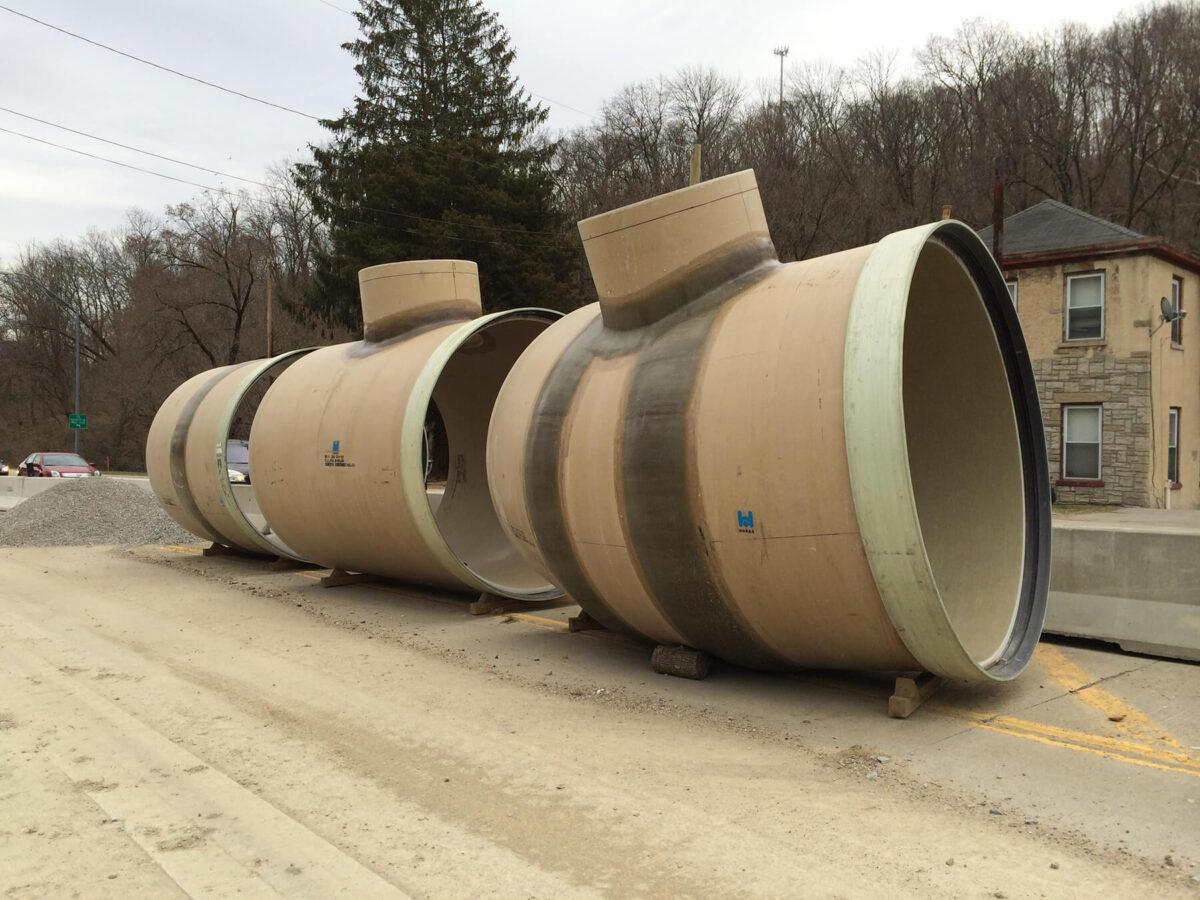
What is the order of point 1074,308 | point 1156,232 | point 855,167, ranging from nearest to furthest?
1. point 1074,308
2. point 1156,232
3. point 855,167

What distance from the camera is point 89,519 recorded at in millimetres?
19172

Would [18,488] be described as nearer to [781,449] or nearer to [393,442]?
[393,442]

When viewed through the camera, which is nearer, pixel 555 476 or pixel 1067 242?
pixel 555 476

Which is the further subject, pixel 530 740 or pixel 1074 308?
pixel 1074 308

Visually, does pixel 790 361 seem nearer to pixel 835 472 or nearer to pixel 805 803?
pixel 835 472

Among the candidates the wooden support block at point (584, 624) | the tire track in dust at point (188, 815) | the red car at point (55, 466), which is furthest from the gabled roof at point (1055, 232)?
the red car at point (55, 466)

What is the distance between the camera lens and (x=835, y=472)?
5.88 metres

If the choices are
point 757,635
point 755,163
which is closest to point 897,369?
point 757,635

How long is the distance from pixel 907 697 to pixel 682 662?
1.73 metres

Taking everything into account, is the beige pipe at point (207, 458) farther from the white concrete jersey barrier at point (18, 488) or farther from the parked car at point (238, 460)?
the white concrete jersey barrier at point (18, 488)

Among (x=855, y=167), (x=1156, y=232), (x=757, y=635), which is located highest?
(x=855, y=167)

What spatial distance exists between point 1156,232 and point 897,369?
38.9 meters

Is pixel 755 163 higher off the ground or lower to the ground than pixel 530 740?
higher

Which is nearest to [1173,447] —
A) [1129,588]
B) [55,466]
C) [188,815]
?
[1129,588]
